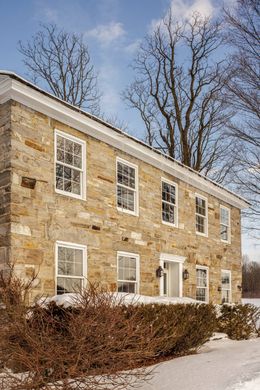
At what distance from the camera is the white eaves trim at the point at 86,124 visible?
8.48 metres

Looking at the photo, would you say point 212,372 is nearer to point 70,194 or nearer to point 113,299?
point 113,299

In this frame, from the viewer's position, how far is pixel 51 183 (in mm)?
9211

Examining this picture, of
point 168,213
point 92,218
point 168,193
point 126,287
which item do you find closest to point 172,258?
point 168,213

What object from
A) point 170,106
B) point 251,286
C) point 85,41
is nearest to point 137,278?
point 170,106

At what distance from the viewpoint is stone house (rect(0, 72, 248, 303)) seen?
8484mm

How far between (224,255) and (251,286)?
41.5 m

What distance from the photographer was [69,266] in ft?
30.9

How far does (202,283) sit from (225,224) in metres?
3.05

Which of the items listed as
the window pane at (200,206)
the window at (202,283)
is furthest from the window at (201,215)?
the window at (202,283)

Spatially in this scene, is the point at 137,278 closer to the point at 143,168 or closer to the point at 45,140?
the point at 143,168

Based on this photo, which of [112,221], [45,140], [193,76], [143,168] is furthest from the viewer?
[193,76]

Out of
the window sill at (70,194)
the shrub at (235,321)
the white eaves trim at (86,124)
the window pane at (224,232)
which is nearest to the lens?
the white eaves trim at (86,124)

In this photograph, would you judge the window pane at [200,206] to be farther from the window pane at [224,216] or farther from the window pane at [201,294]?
the window pane at [201,294]

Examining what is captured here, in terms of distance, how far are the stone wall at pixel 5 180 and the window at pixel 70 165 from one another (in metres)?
1.25
